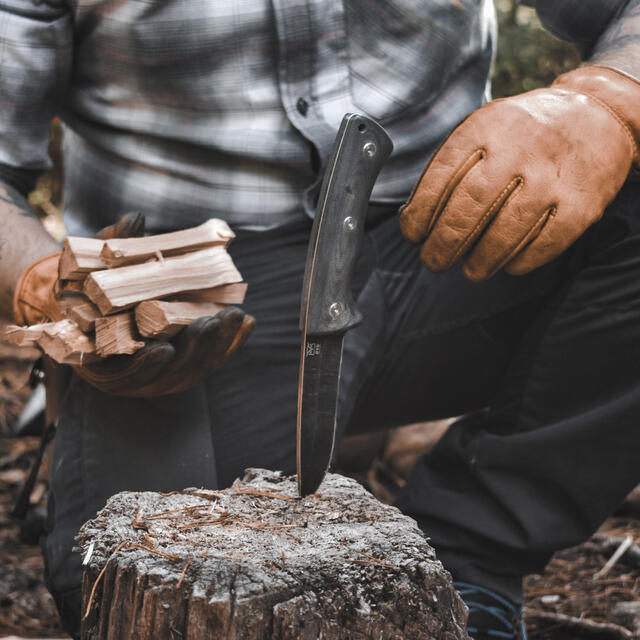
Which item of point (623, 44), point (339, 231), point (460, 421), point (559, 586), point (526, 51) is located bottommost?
point (559, 586)

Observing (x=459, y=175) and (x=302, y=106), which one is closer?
(x=459, y=175)

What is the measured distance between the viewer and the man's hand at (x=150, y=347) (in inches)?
55.0

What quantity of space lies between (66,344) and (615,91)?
45.1 inches

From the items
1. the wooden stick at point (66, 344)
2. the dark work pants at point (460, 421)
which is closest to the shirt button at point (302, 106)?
the dark work pants at point (460, 421)

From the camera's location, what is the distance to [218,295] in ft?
4.92

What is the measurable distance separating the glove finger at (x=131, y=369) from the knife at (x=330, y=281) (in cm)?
29

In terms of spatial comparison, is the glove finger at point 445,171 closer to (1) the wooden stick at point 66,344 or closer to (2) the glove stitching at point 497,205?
(2) the glove stitching at point 497,205

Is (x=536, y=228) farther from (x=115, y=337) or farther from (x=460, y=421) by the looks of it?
(x=115, y=337)

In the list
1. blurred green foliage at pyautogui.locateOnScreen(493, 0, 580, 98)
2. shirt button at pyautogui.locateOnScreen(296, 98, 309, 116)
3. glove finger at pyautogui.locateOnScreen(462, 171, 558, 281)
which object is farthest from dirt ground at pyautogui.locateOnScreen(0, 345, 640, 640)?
blurred green foliage at pyautogui.locateOnScreen(493, 0, 580, 98)

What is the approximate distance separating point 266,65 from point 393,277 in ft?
1.96

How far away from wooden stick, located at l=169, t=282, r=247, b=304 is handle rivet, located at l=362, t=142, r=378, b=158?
0.39m

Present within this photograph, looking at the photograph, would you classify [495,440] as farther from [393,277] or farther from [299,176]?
[299,176]

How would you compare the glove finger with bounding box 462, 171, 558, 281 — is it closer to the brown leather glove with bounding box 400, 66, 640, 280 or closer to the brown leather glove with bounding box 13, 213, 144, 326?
the brown leather glove with bounding box 400, 66, 640, 280

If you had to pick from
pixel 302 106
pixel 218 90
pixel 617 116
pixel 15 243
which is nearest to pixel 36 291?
pixel 15 243
